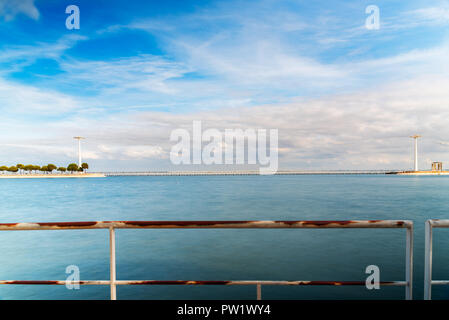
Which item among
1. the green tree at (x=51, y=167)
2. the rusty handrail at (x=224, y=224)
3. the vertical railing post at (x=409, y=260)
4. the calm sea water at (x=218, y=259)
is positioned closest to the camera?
the rusty handrail at (x=224, y=224)

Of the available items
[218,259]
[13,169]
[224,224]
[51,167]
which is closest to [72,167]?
[51,167]

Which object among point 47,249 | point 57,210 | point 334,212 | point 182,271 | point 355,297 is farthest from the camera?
point 57,210

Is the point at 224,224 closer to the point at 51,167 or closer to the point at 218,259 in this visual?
the point at 218,259

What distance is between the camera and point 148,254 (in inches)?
765

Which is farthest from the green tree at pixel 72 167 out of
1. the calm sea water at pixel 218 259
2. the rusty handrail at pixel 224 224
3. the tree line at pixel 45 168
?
the rusty handrail at pixel 224 224

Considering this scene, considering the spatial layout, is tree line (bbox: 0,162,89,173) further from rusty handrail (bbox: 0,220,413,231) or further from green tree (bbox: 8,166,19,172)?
rusty handrail (bbox: 0,220,413,231)

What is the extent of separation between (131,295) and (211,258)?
7018 millimetres

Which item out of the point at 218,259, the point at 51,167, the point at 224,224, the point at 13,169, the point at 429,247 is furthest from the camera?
the point at 51,167

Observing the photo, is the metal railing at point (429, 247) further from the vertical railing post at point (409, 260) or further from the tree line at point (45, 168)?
the tree line at point (45, 168)

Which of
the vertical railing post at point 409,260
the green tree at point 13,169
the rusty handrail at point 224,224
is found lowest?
the green tree at point 13,169

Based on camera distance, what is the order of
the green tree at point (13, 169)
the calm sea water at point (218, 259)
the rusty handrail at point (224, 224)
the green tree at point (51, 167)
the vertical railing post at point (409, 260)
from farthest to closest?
the green tree at point (51, 167), the green tree at point (13, 169), the calm sea water at point (218, 259), the vertical railing post at point (409, 260), the rusty handrail at point (224, 224)

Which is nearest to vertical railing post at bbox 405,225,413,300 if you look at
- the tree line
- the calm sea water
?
the calm sea water
